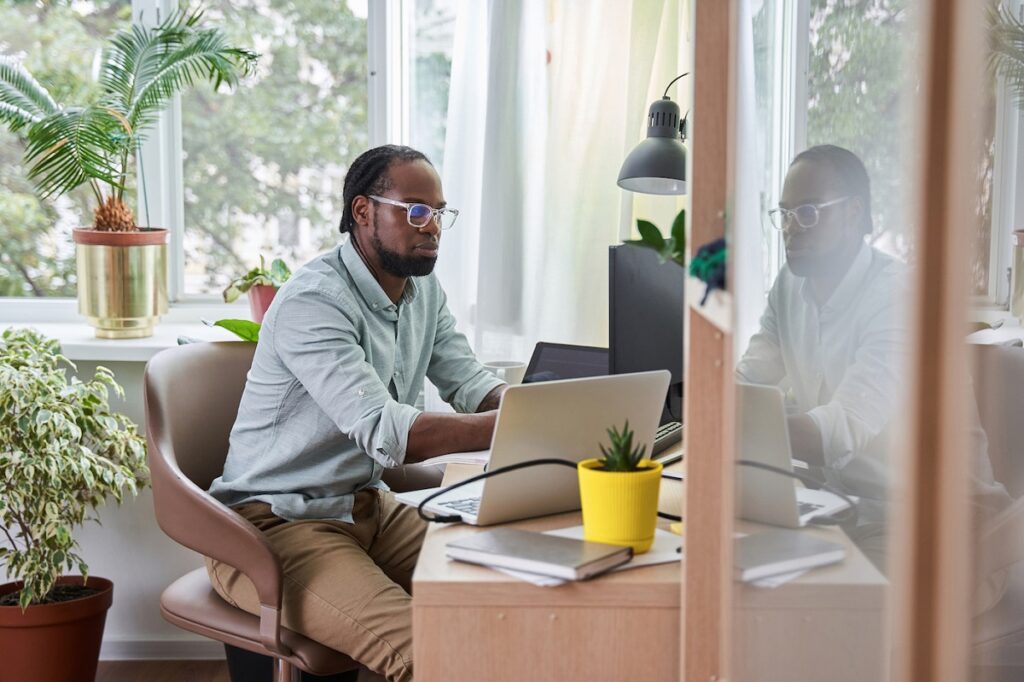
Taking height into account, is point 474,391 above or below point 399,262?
below

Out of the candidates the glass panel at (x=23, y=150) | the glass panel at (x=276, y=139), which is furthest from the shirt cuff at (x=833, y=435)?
the glass panel at (x=23, y=150)

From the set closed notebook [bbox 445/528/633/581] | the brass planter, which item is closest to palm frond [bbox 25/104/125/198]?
the brass planter

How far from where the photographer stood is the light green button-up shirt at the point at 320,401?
6.02ft

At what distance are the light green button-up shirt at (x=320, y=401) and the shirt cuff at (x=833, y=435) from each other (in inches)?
43.0

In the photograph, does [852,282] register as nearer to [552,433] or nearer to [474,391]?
[552,433]

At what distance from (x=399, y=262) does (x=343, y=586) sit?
668mm

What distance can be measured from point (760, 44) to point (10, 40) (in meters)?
2.58

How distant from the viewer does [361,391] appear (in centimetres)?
183

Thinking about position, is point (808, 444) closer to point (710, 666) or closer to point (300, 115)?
point (710, 666)

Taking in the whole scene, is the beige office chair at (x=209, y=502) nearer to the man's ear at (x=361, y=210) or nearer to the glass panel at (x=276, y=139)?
the man's ear at (x=361, y=210)

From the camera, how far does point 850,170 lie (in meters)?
0.66

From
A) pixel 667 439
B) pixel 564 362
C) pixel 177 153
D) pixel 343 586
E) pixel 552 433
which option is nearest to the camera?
pixel 552 433

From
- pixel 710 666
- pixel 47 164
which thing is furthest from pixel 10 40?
pixel 710 666

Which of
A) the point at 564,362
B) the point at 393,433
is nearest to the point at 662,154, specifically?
the point at 564,362
